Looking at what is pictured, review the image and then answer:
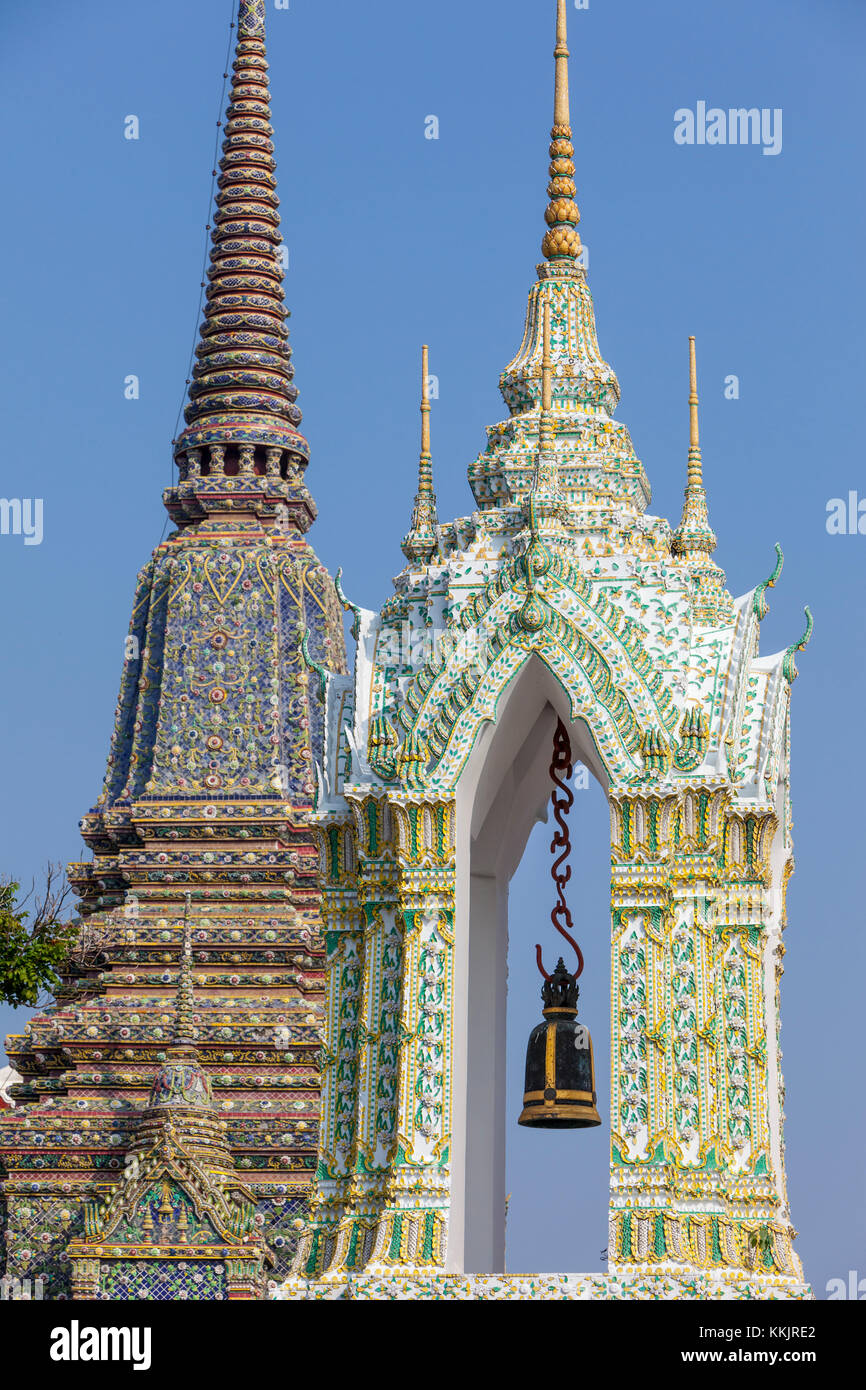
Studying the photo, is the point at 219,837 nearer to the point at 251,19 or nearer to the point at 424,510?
the point at 251,19

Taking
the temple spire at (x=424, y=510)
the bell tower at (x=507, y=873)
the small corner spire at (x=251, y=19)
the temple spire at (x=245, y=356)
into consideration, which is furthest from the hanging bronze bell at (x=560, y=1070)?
the small corner spire at (x=251, y=19)

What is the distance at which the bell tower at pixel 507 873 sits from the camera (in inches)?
838

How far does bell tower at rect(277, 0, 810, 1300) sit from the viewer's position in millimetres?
21297

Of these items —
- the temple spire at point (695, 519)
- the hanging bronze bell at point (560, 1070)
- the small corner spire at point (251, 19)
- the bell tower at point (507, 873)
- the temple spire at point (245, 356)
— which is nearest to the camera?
the bell tower at point (507, 873)

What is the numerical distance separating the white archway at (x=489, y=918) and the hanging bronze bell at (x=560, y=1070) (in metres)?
0.28

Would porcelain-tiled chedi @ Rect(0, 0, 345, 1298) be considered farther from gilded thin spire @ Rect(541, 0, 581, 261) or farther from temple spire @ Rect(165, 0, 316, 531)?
gilded thin spire @ Rect(541, 0, 581, 261)

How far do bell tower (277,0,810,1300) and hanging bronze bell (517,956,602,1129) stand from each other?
0.26ft

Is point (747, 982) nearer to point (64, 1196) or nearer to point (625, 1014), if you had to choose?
point (625, 1014)

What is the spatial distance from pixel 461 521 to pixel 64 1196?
2642 cm

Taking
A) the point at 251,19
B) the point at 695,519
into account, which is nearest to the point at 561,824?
the point at 695,519

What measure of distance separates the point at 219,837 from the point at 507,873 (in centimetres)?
2611

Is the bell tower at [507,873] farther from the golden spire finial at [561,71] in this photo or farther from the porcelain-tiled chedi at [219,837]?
the porcelain-tiled chedi at [219,837]

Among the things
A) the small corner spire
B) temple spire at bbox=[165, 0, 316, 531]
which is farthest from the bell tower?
the small corner spire
